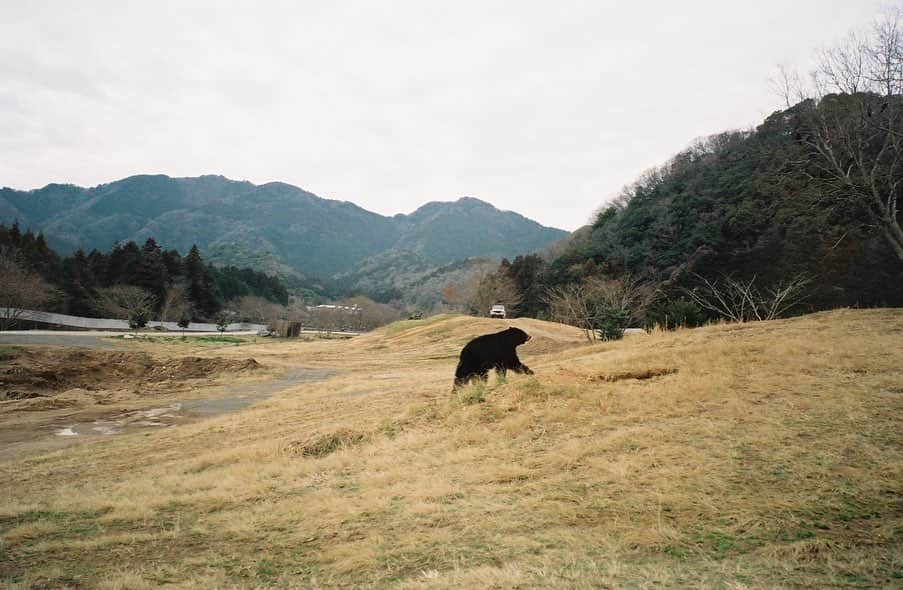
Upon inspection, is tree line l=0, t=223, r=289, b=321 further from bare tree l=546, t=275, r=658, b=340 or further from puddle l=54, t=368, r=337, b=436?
bare tree l=546, t=275, r=658, b=340

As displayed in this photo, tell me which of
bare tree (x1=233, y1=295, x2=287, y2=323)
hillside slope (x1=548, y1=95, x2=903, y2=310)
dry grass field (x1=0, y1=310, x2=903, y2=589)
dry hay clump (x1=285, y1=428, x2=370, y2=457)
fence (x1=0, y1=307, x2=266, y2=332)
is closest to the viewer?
dry grass field (x1=0, y1=310, x2=903, y2=589)

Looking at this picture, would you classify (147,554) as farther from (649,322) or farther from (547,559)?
(649,322)

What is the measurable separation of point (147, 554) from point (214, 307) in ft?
232

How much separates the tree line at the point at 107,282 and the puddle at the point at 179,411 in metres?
29.2

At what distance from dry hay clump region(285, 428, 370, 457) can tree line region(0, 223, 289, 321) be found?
39.1 meters

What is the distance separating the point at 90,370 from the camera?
18328mm

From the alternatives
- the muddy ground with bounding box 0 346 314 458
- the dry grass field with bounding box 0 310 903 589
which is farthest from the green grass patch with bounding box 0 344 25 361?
the dry grass field with bounding box 0 310 903 589

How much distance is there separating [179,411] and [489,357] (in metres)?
8.93

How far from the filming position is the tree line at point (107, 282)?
39.7 meters

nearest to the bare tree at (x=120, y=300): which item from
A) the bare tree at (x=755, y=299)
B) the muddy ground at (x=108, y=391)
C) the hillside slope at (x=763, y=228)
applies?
the muddy ground at (x=108, y=391)

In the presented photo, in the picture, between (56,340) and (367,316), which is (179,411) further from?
(367,316)

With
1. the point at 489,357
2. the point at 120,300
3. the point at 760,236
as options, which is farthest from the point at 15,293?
the point at 760,236

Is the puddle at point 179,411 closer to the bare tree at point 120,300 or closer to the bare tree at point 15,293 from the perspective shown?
the bare tree at point 15,293

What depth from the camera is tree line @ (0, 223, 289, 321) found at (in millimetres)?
39656
